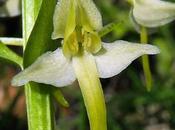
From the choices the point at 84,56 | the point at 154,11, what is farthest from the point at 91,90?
the point at 154,11

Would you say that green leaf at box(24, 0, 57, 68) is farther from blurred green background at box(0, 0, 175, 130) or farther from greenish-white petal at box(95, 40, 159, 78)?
blurred green background at box(0, 0, 175, 130)

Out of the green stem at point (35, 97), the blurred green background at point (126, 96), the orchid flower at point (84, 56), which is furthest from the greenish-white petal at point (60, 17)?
the blurred green background at point (126, 96)

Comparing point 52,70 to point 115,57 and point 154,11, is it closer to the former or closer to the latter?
point 115,57

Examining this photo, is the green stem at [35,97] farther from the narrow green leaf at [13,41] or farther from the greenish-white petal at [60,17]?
the greenish-white petal at [60,17]

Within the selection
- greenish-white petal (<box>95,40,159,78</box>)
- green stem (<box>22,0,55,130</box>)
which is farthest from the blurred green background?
greenish-white petal (<box>95,40,159,78</box>)

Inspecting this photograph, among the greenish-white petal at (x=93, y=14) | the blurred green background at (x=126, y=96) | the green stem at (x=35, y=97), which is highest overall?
the greenish-white petal at (x=93, y=14)

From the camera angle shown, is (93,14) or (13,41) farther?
(13,41)
